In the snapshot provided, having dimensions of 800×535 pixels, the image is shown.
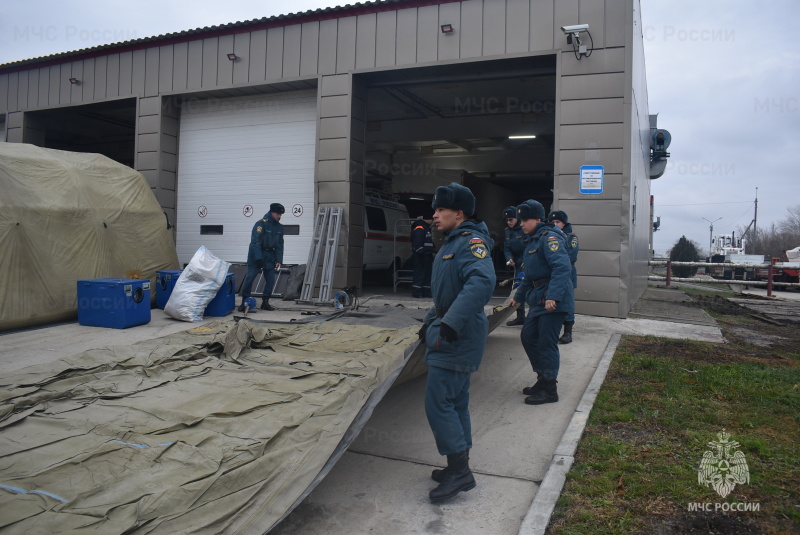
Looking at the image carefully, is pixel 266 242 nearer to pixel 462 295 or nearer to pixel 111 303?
pixel 111 303

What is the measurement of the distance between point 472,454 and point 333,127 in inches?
346

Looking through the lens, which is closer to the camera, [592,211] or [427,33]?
[592,211]

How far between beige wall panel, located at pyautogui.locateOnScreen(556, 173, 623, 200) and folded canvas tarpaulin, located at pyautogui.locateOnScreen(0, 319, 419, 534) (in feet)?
17.8

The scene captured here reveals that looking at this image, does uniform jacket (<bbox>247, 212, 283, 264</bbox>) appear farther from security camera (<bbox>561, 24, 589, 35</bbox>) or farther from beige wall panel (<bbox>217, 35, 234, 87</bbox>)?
security camera (<bbox>561, 24, 589, 35</bbox>)

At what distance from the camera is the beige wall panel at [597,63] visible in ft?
31.4

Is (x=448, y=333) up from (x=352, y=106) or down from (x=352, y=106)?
down

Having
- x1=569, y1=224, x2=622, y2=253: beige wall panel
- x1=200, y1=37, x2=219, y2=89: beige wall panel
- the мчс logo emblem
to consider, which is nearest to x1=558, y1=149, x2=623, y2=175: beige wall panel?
x1=569, y1=224, x2=622, y2=253: beige wall panel

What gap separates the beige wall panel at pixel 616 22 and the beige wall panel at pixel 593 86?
1.92 ft

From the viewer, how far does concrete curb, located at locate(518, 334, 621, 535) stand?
3.00 metres

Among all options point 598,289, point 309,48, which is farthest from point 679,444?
point 309,48

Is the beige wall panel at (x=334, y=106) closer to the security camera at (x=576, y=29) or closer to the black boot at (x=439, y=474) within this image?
the security camera at (x=576, y=29)

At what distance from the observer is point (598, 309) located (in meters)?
9.73

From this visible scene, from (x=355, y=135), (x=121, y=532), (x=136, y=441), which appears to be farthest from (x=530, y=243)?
(x=355, y=135)

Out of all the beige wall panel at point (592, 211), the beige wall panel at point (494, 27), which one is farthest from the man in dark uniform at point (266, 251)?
the beige wall panel at point (592, 211)
